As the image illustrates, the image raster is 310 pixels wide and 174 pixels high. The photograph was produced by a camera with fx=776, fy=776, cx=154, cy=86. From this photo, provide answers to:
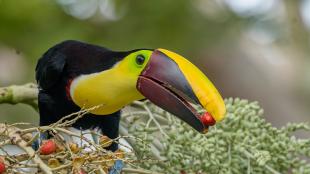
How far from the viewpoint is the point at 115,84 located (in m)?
1.42

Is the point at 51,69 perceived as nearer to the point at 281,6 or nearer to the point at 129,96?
the point at 129,96

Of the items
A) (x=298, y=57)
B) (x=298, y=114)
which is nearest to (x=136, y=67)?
Answer: (x=298, y=114)

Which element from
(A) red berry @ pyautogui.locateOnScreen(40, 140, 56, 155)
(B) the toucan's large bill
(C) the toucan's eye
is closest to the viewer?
(A) red berry @ pyautogui.locateOnScreen(40, 140, 56, 155)

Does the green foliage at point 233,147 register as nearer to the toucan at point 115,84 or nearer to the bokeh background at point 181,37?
the toucan at point 115,84

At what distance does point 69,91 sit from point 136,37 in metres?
1.68

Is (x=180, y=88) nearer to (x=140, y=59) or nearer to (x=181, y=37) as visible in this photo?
(x=140, y=59)

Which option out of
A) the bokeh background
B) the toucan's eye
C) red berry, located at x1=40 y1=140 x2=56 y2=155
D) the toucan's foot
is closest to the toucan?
the toucan's eye

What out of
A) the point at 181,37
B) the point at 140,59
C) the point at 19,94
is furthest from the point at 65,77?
the point at 181,37

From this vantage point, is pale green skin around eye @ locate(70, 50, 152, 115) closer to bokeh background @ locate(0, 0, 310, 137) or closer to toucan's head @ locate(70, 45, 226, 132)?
toucan's head @ locate(70, 45, 226, 132)

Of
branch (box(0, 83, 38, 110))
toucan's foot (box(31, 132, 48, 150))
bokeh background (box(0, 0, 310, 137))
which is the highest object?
bokeh background (box(0, 0, 310, 137))

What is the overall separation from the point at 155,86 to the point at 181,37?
1883 mm

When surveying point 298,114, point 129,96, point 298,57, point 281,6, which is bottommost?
point 129,96

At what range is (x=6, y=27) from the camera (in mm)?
2689

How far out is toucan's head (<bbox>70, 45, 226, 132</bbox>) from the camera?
1277 millimetres
